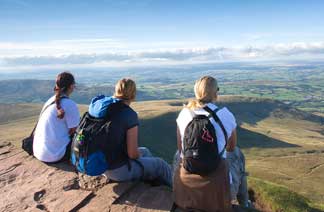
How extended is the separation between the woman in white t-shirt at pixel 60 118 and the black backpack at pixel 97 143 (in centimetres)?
200

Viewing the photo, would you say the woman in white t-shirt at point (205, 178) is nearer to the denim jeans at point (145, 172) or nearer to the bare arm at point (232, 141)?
the bare arm at point (232, 141)

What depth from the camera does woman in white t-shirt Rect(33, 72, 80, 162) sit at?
12617 mm

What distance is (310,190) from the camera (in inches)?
3674

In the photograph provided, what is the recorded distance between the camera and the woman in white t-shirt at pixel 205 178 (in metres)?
9.45

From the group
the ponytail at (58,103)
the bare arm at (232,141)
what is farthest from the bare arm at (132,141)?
the ponytail at (58,103)

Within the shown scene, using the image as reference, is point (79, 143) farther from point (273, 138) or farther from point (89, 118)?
point (273, 138)

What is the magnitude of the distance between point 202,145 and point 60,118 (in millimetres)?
5603

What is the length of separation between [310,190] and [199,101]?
93.3 metres

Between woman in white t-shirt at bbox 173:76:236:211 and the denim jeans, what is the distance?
1836 millimetres

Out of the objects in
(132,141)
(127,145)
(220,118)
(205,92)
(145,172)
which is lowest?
(145,172)

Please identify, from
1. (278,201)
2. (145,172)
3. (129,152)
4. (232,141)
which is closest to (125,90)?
(129,152)

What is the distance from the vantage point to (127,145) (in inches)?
432

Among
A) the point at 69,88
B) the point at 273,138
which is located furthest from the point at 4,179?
the point at 273,138

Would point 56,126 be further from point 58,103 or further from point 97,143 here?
point 97,143
